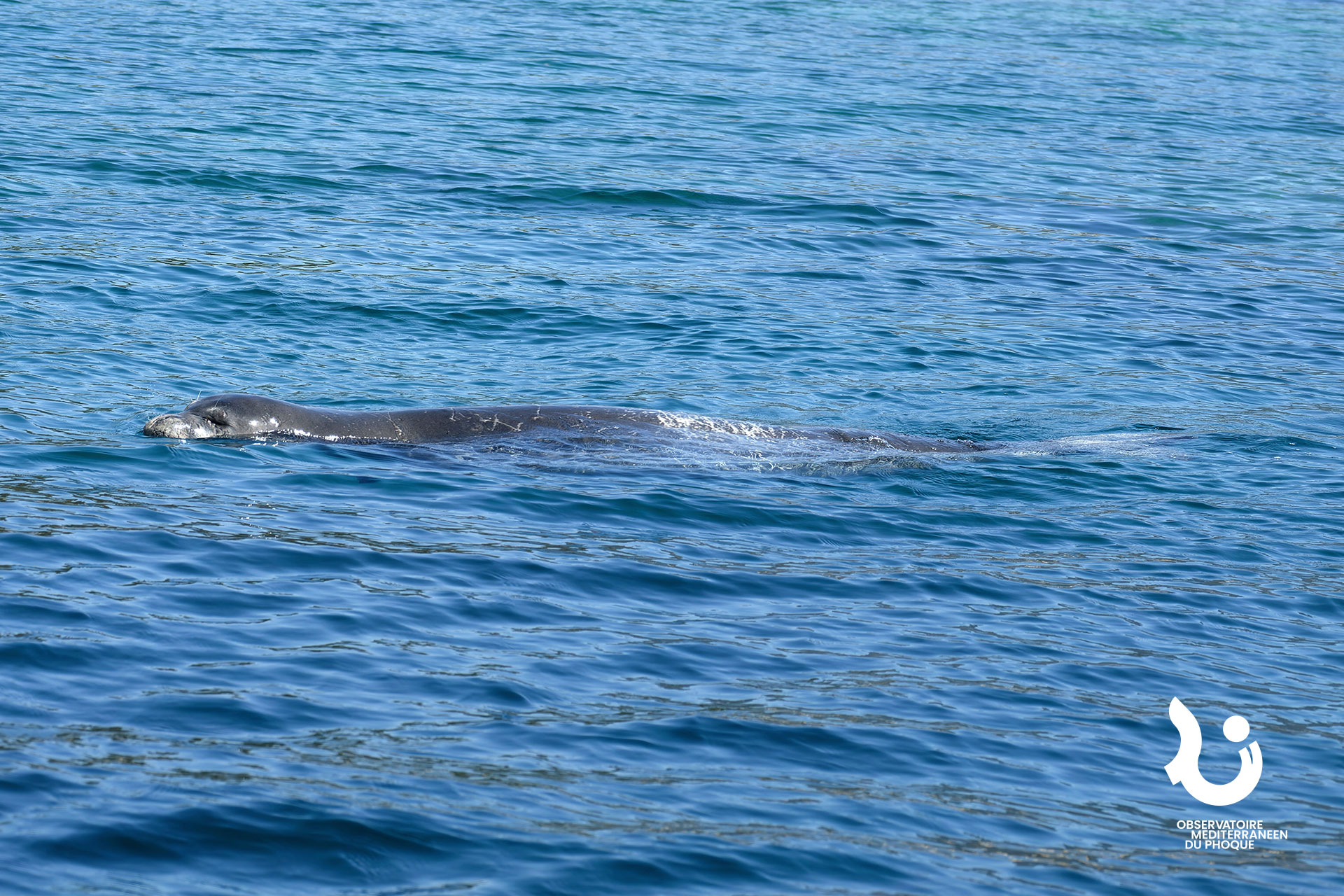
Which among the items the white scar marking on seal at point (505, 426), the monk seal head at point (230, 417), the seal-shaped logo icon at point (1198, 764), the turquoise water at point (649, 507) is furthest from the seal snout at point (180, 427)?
the seal-shaped logo icon at point (1198, 764)

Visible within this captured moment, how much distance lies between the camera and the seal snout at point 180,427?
13.5m

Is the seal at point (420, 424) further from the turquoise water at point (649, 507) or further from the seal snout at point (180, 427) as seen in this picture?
the turquoise water at point (649, 507)

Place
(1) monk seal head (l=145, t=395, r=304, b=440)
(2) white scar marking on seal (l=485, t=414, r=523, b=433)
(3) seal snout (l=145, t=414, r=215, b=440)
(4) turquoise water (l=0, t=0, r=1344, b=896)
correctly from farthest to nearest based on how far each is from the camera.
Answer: (2) white scar marking on seal (l=485, t=414, r=523, b=433), (1) monk seal head (l=145, t=395, r=304, b=440), (3) seal snout (l=145, t=414, r=215, b=440), (4) turquoise water (l=0, t=0, r=1344, b=896)

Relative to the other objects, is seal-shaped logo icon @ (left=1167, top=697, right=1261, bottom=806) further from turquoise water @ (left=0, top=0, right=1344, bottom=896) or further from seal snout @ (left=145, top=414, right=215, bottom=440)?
seal snout @ (left=145, top=414, right=215, bottom=440)

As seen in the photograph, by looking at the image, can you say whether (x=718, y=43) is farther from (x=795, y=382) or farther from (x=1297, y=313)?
(x=795, y=382)

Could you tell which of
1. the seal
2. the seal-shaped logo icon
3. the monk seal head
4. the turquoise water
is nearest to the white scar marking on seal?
the seal

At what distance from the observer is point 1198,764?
8.91 m

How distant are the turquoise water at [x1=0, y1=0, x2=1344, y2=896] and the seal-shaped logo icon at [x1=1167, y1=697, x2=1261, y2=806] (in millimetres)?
93

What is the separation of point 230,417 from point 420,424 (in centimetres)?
156

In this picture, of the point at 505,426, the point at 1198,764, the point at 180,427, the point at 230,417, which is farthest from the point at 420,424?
the point at 1198,764

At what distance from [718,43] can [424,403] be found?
80.2 feet

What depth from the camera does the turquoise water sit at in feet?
25.8

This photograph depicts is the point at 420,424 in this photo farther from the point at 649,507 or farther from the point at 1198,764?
the point at 1198,764

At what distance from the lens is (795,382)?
17.0 metres
